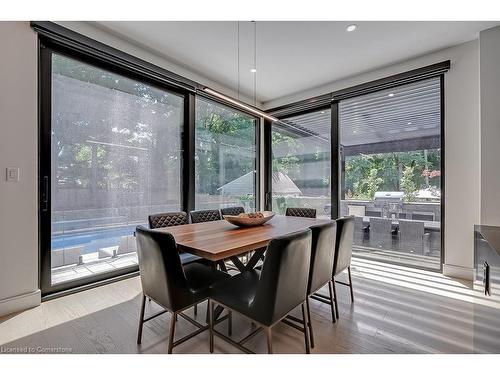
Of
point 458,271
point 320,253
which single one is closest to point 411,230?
point 458,271

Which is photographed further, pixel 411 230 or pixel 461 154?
pixel 411 230

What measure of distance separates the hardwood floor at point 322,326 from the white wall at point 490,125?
0.98 m

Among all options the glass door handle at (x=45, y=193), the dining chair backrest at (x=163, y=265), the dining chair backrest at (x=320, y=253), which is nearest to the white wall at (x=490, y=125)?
the dining chair backrest at (x=320, y=253)

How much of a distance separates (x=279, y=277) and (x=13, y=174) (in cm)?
253

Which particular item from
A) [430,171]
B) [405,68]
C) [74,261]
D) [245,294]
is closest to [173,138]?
[74,261]

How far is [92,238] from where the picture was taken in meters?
2.83

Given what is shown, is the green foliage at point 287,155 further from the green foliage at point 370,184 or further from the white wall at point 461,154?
the white wall at point 461,154

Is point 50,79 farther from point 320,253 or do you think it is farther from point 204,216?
point 320,253

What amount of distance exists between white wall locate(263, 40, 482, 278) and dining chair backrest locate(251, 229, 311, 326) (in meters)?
2.70

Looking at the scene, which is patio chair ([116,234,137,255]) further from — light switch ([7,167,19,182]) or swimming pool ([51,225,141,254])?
light switch ([7,167,19,182])

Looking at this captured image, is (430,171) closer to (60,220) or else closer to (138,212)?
(138,212)

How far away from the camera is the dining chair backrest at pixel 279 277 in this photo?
136cm
